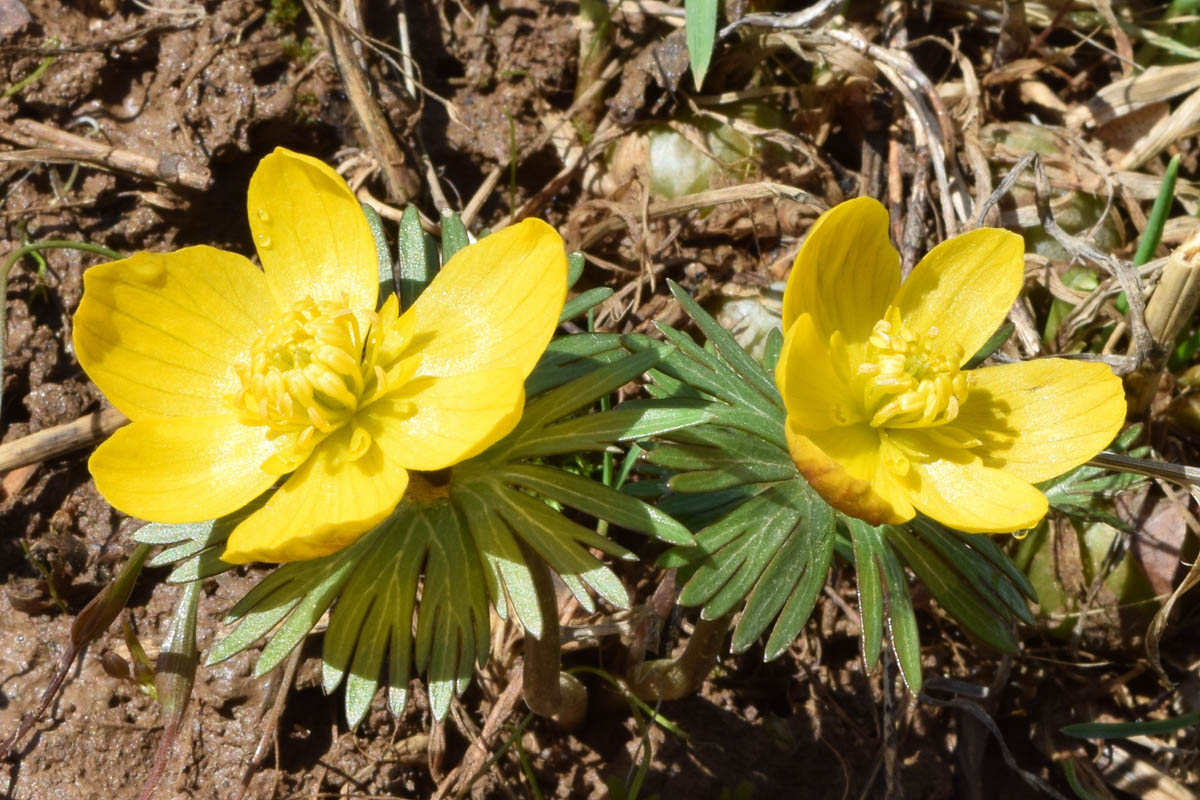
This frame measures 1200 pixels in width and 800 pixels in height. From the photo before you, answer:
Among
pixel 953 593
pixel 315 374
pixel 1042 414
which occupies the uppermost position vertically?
pixel 315 374

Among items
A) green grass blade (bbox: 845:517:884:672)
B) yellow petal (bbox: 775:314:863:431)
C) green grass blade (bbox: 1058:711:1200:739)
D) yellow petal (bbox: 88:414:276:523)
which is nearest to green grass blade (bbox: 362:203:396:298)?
yellow petal (bbox: 88:414:276:523)

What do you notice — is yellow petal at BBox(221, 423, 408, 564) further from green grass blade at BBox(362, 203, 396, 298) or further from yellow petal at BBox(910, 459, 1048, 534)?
yellow petal at BBox(910, 459, 1048, 534)

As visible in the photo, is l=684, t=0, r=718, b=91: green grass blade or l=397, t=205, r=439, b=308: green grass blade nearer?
l=397, t=205, r=439, b=308: green grass blade

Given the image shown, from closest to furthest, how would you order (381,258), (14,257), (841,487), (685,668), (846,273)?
(841,487)
(846,273)
(381,258)
(685,668)
(14,257)

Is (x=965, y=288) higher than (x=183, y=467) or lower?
higher

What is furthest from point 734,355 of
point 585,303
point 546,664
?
point 546,664

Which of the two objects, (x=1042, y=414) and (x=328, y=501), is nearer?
(x=328, y=501)

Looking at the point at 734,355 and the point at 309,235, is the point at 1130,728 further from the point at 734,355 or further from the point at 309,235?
the point at 309,235

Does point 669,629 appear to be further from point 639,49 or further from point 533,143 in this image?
point 639,49
